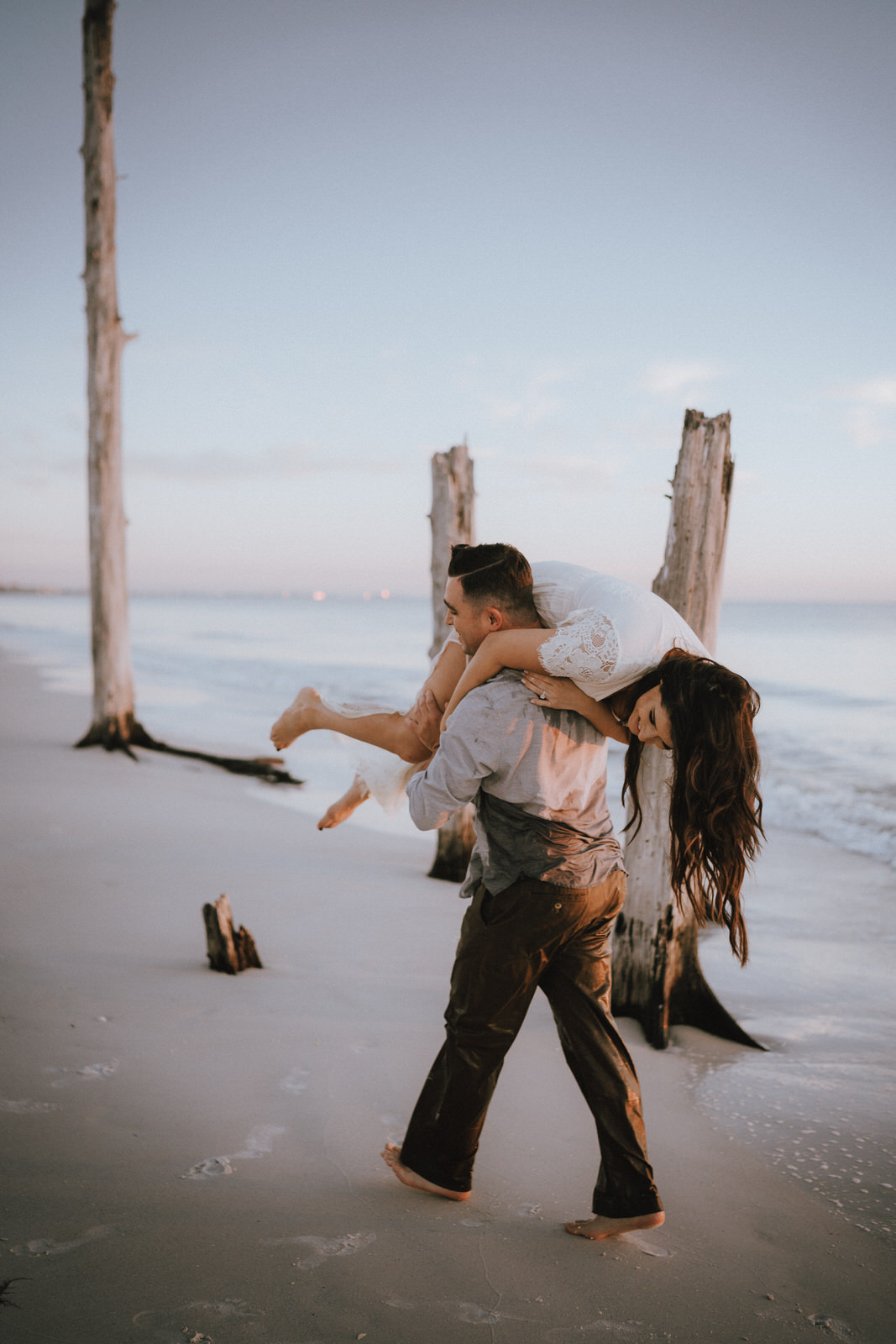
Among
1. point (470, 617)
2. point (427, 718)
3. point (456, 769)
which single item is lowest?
point (456, 769)

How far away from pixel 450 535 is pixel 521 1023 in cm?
424

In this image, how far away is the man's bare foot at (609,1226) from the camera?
2438mm

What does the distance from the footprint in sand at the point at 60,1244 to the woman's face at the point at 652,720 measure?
2.01 meters

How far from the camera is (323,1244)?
2.29 meters

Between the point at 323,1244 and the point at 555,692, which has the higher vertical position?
the point at 555,692

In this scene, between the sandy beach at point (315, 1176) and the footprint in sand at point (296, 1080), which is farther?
the footprint in sand at point (296, 1080)

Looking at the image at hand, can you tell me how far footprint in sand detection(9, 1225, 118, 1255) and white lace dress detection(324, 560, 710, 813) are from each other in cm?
195

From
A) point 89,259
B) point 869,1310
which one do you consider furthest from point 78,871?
point 89,259

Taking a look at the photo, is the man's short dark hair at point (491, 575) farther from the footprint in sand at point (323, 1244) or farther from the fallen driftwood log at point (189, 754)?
the fallen driftwood log at point (189, 754)

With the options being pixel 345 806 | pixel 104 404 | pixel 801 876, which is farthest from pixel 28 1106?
pixel 104 404

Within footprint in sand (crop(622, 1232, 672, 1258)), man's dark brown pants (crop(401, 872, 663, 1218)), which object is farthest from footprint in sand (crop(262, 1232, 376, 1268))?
footprint in sand (crop(622, 1232, 672, 1258))

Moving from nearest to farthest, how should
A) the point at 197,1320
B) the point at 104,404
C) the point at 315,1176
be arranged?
the point at 197,1320 → the point at 315,1176 → the point at 104,404

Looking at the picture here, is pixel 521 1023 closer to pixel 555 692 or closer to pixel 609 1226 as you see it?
pixel 609 1226

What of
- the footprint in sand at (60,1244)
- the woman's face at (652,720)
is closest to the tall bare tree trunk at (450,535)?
the woman's face at (652,720)
